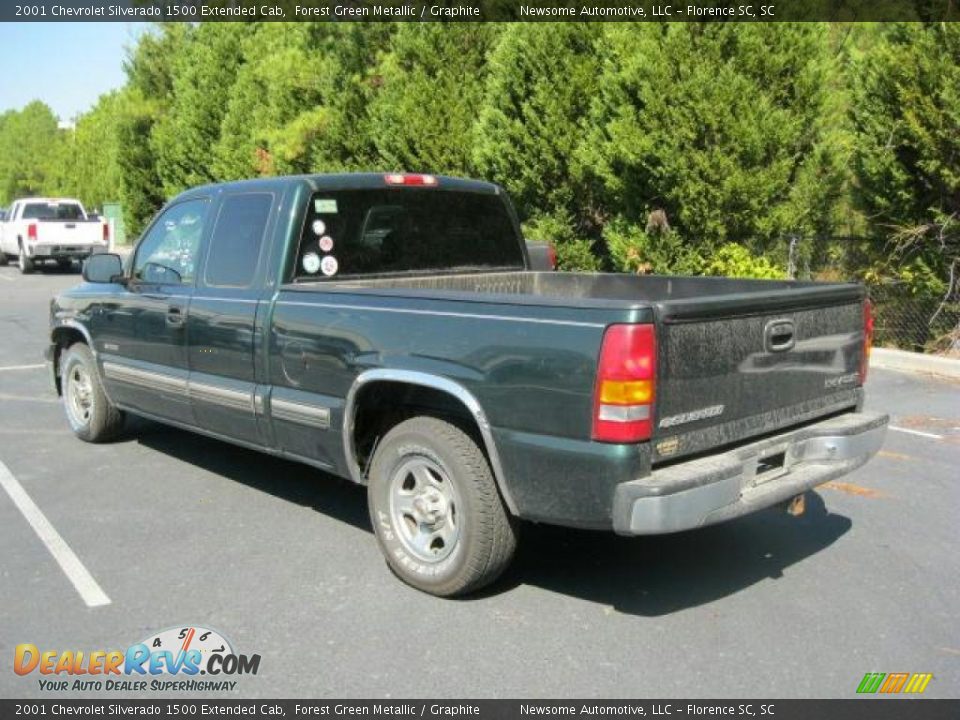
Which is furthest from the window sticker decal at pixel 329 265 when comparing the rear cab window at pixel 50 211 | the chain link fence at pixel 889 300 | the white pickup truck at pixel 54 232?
the rear cab window at pixel 50 211

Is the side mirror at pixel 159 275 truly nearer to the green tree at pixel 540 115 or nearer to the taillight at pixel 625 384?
the taillight at pixel 625 384

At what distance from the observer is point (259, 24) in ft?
76.5

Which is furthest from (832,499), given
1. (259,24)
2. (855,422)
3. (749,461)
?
(259,24)

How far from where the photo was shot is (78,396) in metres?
7.11

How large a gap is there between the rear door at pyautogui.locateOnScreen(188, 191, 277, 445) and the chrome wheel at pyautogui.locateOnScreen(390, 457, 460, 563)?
43.0 inches

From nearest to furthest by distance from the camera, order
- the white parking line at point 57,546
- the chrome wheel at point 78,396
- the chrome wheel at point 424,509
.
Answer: the chrome wheel at point 424,509 < the white parking line at point 57,546 < the chrome wheel at point 78,396

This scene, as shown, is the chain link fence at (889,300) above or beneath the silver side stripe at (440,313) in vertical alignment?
beneath

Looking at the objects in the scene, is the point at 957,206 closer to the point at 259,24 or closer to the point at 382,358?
the point at 382,358

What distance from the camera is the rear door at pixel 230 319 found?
16.7ft

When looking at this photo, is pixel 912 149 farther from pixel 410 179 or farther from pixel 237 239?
pixel 237 239

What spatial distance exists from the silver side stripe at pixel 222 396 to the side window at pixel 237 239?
591 mm

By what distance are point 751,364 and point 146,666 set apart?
2.74 metres

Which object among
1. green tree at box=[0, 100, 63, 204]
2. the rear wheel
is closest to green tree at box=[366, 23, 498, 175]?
the rear wheel

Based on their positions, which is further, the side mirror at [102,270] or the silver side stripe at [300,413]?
the side mirror at [102,270]
